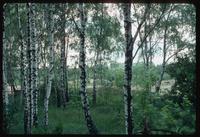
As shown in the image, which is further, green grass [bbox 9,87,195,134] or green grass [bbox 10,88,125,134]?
green grass [bbox 10,88,125,134]

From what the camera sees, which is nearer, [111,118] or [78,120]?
[78,120]

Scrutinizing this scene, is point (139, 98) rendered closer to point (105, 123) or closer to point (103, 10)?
point (105, 123)

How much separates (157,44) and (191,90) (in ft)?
110

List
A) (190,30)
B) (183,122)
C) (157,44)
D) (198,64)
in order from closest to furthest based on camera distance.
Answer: (198,64), (183,122), (190,30), (157,44)

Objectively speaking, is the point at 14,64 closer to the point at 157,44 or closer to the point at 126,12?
the point at 157,44

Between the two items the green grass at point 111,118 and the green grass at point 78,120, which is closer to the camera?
the green grass at point 111,118

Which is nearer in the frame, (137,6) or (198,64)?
(198,64)

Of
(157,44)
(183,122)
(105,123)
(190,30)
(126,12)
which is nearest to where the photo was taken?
(183,122)

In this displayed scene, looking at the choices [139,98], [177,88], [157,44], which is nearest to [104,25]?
[157,44]

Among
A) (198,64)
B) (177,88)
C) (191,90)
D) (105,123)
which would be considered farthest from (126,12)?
(105,123)

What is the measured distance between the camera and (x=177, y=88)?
15672 millimetres

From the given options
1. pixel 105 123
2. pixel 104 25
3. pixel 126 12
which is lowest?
pixel 105 123

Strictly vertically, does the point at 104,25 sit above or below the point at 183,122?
above

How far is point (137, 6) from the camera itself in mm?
38781
